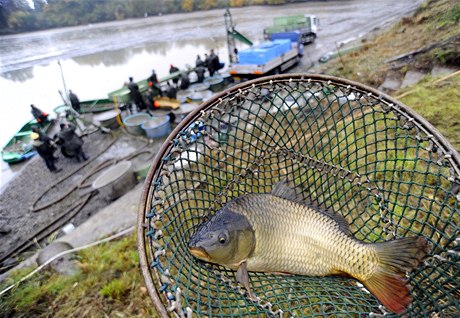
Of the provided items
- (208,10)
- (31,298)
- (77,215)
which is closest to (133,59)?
(77,215)

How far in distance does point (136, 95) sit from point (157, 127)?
3.12 meters

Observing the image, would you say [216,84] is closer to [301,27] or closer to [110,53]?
[301,27]

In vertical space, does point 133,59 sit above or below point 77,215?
above

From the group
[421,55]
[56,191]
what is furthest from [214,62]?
[421,55]

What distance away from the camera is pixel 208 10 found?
48.2 meters

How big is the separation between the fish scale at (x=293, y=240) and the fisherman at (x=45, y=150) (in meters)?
8.66

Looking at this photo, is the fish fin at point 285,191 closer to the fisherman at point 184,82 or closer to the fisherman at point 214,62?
the fisherman at point 184,82

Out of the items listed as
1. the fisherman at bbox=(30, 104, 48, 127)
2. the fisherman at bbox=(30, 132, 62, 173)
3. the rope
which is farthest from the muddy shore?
the rope

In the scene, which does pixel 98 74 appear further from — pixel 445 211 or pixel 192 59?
pixel 445 211

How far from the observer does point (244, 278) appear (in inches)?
63.5

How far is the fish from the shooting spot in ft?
4.81

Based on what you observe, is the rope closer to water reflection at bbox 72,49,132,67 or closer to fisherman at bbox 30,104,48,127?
fisherman at bbox 30,104,48,127

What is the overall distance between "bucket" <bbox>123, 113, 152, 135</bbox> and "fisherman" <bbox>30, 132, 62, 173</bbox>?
2448 millimetres

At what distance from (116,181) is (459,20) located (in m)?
8.29
